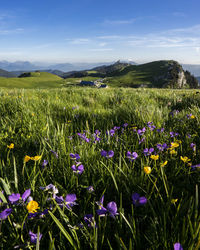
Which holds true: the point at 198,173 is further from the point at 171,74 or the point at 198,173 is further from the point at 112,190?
the point at 171,74

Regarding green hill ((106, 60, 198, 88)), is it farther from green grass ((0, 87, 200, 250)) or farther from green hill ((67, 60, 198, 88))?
green grass ((0, 87, 200, 250))

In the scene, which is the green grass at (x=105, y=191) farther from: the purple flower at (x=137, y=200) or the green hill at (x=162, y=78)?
the green hill at (x=162, y=78)

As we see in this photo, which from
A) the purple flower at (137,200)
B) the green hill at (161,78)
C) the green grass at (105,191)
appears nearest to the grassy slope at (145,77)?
the green hill at (161,78)

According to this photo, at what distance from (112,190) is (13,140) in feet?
6.18

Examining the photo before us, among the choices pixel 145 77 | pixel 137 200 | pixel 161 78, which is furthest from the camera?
pixel 145 77

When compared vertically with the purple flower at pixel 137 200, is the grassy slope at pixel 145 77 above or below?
above

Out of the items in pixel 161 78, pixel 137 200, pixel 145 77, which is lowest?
pixel 137 200

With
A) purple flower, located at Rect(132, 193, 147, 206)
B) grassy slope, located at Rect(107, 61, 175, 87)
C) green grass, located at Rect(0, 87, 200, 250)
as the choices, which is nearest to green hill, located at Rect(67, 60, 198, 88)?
grassy slope, located at Rect(107, 61, 175, 87)

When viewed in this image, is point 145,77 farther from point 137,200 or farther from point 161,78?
point 137,200

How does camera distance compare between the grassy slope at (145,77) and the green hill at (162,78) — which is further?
the grassy slope at (145,77)

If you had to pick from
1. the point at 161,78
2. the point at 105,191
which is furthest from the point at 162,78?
the point at 105,191

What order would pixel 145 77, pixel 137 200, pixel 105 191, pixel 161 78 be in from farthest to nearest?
pixel 145 77
pixel 161 78
pixel 105 191
pixel 137 200

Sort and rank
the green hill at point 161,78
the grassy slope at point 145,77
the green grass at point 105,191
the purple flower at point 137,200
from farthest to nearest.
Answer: the grassy slope at point 145,77, the green hill at point 161,78, the purple flower at point 137,200, the green grass at point 105,191

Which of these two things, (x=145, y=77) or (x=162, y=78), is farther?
(x=145, y=77)
